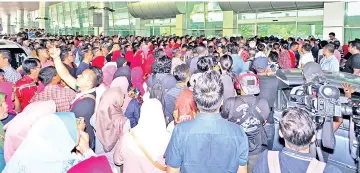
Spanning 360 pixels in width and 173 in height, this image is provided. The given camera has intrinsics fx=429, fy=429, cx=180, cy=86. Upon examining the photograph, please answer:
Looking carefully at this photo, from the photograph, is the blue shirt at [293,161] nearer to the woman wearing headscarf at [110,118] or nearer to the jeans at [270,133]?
the jeans at [270,133]

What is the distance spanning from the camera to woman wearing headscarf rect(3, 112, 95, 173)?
276 cm

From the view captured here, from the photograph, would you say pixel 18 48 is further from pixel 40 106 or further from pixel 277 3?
pixel 277 3

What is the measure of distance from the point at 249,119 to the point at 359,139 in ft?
3.64

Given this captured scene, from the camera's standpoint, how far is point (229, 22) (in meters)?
23.0

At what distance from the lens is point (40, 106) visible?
3.51 m

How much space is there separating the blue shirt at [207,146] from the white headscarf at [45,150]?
702 millimetres

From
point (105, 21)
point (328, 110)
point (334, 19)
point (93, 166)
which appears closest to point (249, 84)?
point (328, 110)

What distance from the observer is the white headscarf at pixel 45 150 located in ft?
9.06

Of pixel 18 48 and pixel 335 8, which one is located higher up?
pixel 335 8

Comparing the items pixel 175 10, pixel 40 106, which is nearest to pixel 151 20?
pixel 175 10

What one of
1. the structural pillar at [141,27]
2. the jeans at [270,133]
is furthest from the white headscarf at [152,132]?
the structural pillar at [141,27]

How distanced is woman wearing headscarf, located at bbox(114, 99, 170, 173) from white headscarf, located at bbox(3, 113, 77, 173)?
78 cm

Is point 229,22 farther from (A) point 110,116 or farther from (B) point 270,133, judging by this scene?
(A) point 110,116

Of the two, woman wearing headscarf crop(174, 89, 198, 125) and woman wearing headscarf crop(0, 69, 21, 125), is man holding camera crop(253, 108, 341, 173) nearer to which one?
woman wearing headscarf crop(174, 89, 198, 125)
